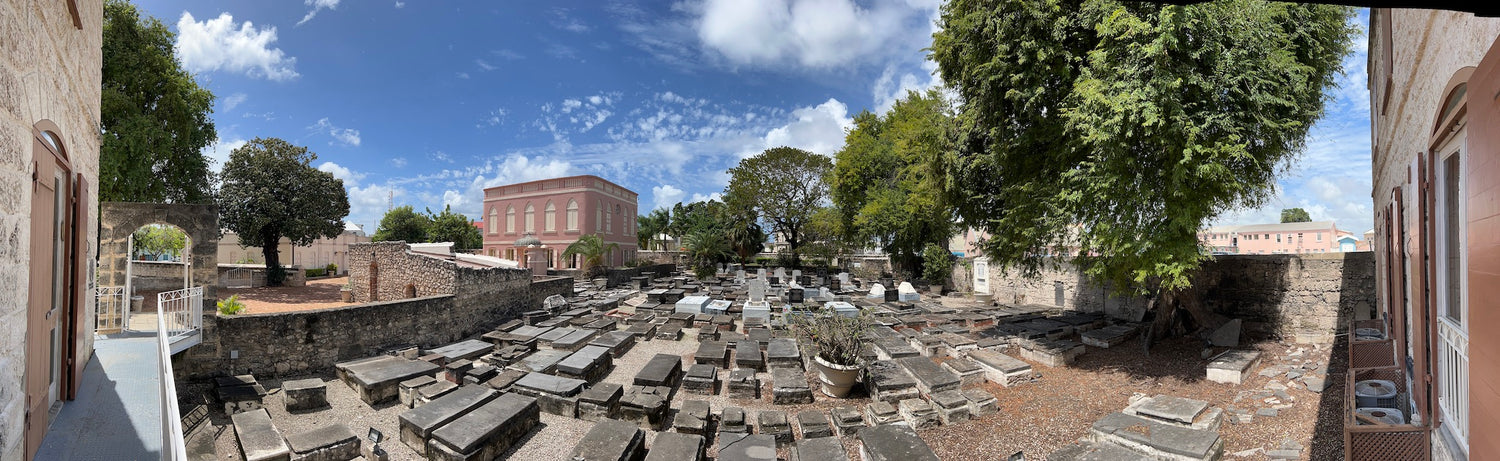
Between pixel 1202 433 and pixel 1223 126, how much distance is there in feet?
14.6

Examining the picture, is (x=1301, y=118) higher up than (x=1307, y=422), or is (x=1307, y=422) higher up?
(x=1301, y=118)

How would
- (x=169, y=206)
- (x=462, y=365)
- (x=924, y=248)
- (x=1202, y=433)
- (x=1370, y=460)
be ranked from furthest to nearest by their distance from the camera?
(x=924, y=248) → (x=462, y=365) → (x=169, y=206) → (x=1202, y=433) → (x=1370, y=460)

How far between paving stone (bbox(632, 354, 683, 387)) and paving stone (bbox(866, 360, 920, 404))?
3.25 meters

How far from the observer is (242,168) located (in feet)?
73.8

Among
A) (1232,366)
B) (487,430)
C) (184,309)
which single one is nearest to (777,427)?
(487,430)

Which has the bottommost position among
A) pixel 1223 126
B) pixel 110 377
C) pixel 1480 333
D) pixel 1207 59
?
pixel 110 377

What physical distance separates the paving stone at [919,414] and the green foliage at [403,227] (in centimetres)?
5300

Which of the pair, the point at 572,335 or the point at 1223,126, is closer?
the point at 1223,126

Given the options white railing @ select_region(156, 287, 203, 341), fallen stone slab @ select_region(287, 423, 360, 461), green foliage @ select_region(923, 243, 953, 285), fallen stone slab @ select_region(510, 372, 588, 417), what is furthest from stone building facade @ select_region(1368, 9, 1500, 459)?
green foliage @ select_region(923, 243, 953, 285)

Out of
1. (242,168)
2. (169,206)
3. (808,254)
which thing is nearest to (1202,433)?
(169,206)

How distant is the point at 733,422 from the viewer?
7266 millimetres

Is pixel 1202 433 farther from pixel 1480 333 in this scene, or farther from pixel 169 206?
pixel 169 206

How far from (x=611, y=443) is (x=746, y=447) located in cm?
149

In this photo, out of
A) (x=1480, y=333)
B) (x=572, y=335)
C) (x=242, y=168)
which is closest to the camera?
(x=1480, y=333)
